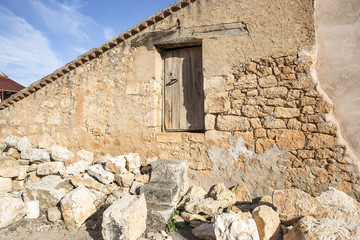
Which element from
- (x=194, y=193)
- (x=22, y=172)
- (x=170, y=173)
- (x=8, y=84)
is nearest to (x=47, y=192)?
(x=22, y=172)

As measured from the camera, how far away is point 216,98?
3668 mm

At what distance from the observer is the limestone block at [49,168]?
12.7ft

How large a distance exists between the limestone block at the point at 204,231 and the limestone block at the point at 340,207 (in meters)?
1.24

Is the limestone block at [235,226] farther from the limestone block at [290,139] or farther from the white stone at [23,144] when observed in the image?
the white stone at [23,144]

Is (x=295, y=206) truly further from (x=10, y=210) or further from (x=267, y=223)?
(x=10, y=210)

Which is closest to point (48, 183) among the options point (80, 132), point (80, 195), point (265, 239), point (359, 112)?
point (80, 195)

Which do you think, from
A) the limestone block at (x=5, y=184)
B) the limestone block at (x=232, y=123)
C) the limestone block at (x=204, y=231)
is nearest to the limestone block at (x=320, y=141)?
the limestone block at (x=232, y=123)

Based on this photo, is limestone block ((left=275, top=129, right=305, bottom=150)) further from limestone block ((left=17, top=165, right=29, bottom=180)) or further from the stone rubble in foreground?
limestone block ((left=17, top=165, right=29, bottom=180))

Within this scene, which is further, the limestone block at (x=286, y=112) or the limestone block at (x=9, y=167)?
the limestone block at (x=9, y=167)

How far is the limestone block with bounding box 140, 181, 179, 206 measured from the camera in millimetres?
2994

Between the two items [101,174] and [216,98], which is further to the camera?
[216,98]

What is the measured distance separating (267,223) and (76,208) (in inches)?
96.5

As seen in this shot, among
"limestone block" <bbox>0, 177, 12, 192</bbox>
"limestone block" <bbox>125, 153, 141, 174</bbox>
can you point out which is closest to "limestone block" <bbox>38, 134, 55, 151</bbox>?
"limestone block" <bbox>0, 177, 12, 192</bbox>

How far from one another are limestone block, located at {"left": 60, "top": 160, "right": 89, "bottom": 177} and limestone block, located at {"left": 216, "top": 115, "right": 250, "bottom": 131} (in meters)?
2.44
